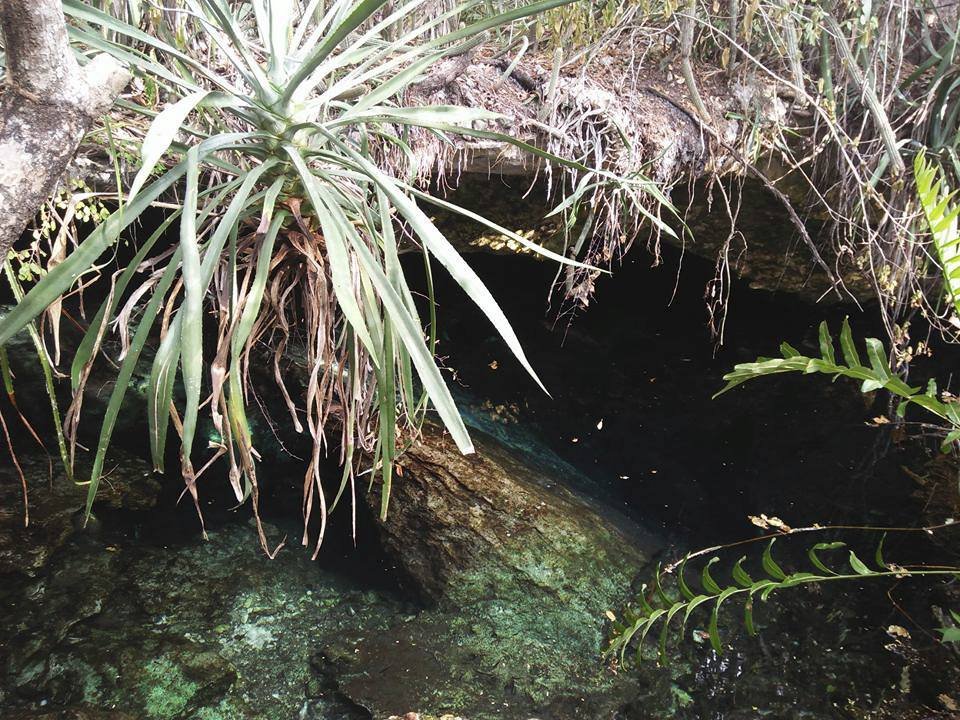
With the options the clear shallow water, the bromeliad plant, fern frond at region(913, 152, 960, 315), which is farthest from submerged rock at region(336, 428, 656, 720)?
fern frond at region(913, 152, 960, 315)

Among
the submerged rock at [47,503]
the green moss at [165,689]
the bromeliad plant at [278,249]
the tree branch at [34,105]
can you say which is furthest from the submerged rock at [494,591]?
the tree branch at [34,105]

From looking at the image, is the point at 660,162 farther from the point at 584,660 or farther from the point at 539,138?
the point at 584,660

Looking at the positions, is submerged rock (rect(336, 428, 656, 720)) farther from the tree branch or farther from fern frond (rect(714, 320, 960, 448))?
the tree branch

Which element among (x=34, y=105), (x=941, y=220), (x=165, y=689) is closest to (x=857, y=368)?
(x=941, y=220)

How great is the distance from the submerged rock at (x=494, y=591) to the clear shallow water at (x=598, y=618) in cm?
3

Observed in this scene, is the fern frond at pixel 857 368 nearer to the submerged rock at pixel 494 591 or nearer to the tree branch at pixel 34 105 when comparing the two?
the submerged rock at pixel 494 591

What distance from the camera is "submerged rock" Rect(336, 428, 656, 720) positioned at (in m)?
1.76

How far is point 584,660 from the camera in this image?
6.16 feet

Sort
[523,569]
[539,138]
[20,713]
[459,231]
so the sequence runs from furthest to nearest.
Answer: [459,231] < [539,138] < [523,569] < [20,713]

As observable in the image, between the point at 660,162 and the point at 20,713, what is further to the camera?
the point at 660,162

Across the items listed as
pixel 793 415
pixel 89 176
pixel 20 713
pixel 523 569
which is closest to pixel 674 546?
pixel 523 569

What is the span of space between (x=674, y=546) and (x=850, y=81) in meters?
1.84

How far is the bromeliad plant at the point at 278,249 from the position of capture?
3.25 ft

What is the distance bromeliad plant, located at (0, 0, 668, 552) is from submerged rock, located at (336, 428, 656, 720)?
2.18 feet
